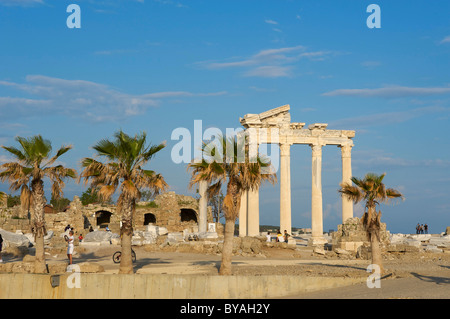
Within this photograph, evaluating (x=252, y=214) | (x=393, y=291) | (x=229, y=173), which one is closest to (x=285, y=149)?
(x=252, y=214)

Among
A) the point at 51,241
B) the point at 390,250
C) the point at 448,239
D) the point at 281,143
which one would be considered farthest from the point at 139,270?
the point at 448,239

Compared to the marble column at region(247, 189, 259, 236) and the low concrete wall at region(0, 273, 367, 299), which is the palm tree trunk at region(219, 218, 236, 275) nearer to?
the low concrete wall at region(0, 273, 367, 299)

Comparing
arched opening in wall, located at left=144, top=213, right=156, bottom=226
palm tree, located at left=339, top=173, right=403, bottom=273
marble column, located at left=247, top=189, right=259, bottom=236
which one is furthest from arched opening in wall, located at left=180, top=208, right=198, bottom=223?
palm tree, located at left=339, top=173, right=403, bottom=273

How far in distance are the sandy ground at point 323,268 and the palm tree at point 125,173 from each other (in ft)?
9.38

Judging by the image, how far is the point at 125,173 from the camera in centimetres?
1981

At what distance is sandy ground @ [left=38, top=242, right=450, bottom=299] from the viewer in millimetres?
16266

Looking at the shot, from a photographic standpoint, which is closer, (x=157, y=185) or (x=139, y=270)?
(x=157, y=185)

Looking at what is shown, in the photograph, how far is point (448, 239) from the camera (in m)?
41.1

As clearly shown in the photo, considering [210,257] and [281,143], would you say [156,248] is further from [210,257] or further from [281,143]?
[281,143]

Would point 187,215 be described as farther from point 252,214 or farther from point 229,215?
point 229,215

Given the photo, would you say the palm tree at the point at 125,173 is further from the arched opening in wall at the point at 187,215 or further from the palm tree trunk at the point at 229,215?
the arched opening in wall at the point at 187,215

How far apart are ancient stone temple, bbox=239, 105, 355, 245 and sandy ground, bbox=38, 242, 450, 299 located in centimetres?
470

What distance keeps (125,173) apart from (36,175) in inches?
132
